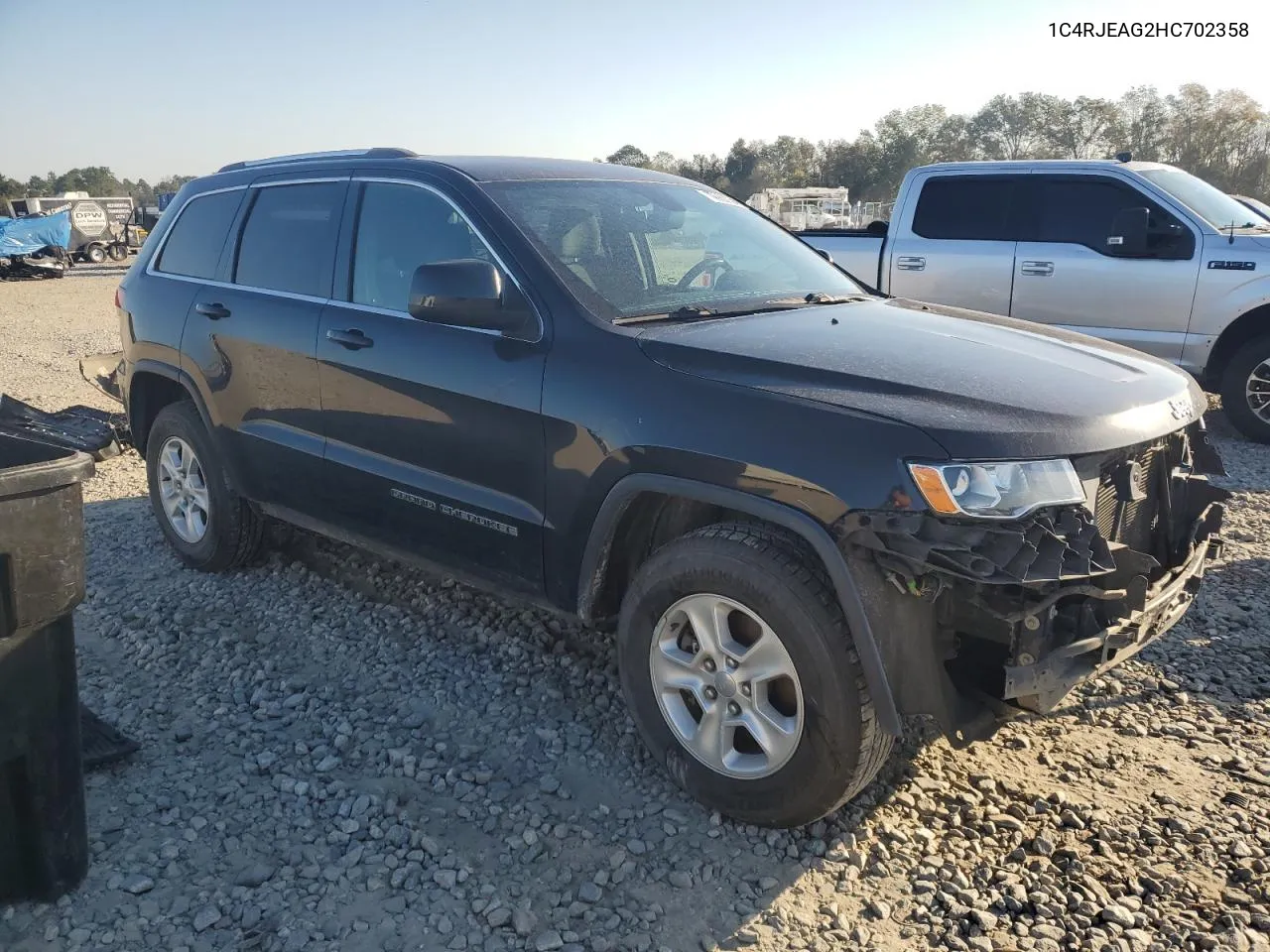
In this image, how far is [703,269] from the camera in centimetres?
384

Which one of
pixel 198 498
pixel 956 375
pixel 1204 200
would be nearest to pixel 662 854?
pixel 956 375

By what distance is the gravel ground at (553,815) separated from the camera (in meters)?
2.57

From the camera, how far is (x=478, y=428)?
3379 millimetres

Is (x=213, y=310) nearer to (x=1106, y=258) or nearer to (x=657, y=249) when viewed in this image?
(x=657, y=249)

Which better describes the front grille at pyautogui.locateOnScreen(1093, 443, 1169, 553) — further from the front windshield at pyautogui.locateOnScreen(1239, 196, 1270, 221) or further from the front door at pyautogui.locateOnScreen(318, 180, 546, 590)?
the front windshield at pyautogui.locateOnScreen(1239, 196, 1270, 221)

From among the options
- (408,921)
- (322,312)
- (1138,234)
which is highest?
(1138,234)

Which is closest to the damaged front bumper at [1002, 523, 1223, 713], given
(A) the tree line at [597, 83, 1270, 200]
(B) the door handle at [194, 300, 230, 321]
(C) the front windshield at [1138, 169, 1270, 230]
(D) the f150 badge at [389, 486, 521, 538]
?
(D) the f150 badge at [389, 486, 521, 538]

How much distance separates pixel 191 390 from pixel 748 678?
3.22 metres

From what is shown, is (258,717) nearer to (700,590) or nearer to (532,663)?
(532,663)

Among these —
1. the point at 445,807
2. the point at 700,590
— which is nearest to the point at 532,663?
the point at 445,807

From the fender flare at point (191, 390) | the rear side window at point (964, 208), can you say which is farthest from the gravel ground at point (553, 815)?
the rear side window at point (964, 208)

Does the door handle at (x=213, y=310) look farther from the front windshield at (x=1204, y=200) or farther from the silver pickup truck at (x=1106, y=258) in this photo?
the front windshield at (x=1204, y=200)

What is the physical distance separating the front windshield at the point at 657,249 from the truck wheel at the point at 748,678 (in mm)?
948

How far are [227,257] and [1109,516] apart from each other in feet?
12.8
